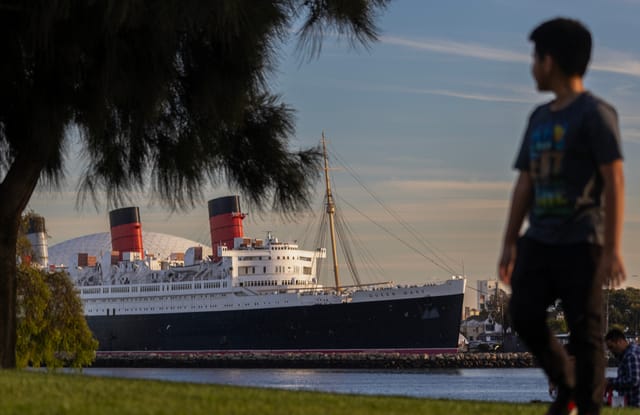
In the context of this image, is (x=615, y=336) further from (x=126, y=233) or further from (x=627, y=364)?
(x=126, y=233)

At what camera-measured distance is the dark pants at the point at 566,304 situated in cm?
405

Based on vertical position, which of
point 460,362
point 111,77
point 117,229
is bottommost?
point 460,362

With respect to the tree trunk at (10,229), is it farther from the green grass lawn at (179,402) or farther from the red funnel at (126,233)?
the red funnel at (126,233)

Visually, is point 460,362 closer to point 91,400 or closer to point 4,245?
point 4,245

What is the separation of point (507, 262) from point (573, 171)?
1.37 ft

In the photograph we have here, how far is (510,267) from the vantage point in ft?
13.9

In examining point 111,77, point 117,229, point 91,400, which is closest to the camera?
point 91,400

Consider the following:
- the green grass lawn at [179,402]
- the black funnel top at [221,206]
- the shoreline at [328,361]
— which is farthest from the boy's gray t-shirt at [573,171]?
the black funnel top at [221,206]

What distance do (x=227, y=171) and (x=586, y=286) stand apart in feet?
22.7

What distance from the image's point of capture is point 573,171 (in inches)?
160

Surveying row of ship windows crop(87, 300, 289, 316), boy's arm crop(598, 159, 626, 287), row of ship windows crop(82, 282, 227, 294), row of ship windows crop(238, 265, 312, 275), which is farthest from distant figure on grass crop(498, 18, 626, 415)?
row of ship windows crop(238, 265, 312, 275)

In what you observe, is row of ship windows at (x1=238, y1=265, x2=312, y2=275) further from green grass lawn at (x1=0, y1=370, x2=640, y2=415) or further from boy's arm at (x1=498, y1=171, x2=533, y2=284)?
boy's arm at (x1=498, y1=171, x2=533, y2=284)

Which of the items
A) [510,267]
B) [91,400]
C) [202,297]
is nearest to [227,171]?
[91,400]

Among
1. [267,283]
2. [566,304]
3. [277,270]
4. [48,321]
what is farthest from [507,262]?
[277,270]
